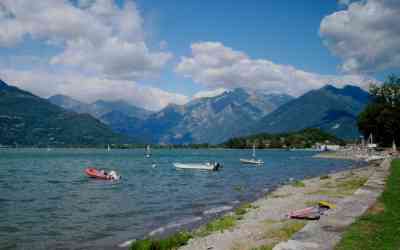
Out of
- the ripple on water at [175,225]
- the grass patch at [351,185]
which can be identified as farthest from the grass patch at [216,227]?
the grass patch at [351,185]

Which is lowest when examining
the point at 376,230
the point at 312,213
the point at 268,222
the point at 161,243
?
the point at 268,222

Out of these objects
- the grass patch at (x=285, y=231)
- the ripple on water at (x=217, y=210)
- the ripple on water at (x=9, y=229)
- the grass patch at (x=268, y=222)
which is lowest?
the ripple on water at (x=217, y=210)

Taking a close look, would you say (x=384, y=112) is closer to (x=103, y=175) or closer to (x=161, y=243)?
(x=103, y=175)

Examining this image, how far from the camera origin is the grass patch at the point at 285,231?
57.3 feet

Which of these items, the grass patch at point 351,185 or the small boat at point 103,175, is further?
the small boat at point 103,175

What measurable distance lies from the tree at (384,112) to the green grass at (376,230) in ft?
335

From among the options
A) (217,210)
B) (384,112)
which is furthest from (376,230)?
(384,112)

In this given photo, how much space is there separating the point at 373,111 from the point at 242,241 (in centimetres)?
11643

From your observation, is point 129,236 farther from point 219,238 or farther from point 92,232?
point 219,238

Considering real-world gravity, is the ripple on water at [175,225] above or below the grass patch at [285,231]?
below

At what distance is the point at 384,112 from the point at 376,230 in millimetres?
109341

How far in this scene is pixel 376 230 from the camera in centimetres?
1475

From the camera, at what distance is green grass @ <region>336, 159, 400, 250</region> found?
12693 millimetres

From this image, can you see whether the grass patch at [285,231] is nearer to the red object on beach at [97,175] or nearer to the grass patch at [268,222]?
the grass patch at [268,222]
